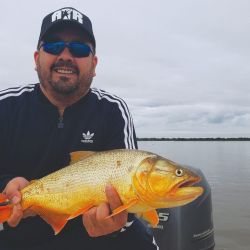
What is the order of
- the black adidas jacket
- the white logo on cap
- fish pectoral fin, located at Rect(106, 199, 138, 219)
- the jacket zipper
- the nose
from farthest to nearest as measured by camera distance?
the white logo on cap → the jacket zipper → the nose → the black adidas jacket → fish pectoral fin, located at Rect(106, 199, 138, 219)

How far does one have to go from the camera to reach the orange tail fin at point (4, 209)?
3.52m

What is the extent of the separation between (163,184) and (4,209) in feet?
4.81

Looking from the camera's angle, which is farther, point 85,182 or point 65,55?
point 65,55

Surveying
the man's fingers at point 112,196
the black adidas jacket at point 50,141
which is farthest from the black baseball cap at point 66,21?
the man's fingers at point 112,196

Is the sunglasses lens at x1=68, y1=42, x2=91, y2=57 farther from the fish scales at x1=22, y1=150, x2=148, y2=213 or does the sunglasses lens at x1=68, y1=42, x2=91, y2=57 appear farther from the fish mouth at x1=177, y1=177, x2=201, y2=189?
the fish mouth at x1=177, y1=177, x2=201, y2=189

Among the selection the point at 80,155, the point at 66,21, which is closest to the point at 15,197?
the point at 80,155

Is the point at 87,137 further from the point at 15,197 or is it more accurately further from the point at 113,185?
the point at 113,185

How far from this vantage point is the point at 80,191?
11.1 ft

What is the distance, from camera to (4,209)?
11.6 feet

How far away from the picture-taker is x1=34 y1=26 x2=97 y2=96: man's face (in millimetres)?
4320

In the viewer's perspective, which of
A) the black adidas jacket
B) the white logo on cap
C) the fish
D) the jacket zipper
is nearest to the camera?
the fish

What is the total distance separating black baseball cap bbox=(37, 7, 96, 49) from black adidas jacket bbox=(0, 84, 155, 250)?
722mm

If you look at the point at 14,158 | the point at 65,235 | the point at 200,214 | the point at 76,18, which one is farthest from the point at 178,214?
the point at 76,18

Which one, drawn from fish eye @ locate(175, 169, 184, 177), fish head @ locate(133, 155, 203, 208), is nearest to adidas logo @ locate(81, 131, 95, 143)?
fish head @ locate(133, 155, 203, 208)
